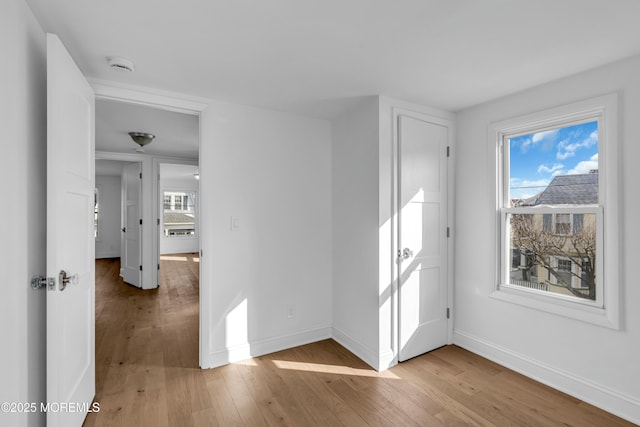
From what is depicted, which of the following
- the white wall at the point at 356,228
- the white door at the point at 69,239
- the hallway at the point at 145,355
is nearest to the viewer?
the white door at the point at 69,239

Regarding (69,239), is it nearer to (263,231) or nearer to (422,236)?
(263,231)

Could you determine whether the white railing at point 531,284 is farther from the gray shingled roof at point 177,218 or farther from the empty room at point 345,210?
Result: the gray shingled roof at point 177,218

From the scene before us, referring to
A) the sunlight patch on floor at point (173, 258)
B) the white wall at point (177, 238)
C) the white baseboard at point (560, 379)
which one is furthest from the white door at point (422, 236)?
the white wall at point (177, 238)

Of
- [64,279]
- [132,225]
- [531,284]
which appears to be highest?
[132,225]

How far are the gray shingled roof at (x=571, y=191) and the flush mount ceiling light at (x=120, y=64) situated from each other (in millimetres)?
3224

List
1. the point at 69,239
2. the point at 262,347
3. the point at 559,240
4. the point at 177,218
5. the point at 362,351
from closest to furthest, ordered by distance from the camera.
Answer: the point at 69,239 < the point at 559,240 < the point at 362,351 < the point at 262,347 < the point at 177,218

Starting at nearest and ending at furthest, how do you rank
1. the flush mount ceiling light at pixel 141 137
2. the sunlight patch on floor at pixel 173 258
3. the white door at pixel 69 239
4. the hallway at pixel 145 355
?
the white door at pixel 69 239
the hallway at pixel 145 355
the flush mount ceiling light at pixel 141 137
the sunlight patch on floor at pixel 173 258

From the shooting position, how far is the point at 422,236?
9.57 feet

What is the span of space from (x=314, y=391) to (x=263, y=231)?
4.67 ft

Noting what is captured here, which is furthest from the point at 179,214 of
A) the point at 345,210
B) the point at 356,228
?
the point at 356,228

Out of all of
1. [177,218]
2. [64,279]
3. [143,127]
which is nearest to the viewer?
[64,279]

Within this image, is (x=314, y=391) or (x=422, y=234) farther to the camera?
(x=422, y=234)

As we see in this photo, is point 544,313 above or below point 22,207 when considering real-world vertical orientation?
below

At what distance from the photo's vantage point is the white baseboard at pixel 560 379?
2.01m
